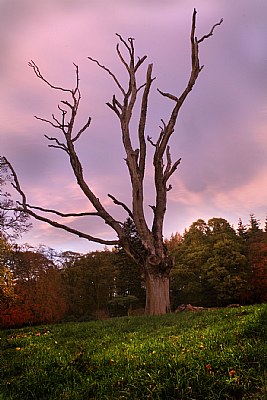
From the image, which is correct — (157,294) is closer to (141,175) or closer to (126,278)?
(141,175)

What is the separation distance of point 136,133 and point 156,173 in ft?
10.2

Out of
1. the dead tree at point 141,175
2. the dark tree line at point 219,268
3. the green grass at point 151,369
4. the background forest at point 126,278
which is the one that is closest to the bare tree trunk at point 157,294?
the dead tree at point 141,175

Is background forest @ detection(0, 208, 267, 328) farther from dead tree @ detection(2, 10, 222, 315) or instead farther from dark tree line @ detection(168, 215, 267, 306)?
dead tree @ detection(2, 10, 222, 315)

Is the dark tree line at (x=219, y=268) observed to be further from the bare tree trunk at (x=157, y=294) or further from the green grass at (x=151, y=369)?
the green grass at (x=151, y=369)

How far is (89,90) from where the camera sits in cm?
2072

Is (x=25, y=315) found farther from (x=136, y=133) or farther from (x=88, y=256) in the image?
(x=136, y=133)

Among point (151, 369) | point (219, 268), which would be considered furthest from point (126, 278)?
point (151, 369)

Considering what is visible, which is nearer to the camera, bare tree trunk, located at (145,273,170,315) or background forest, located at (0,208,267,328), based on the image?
bare tree trunk, located at (145,273,170,315)

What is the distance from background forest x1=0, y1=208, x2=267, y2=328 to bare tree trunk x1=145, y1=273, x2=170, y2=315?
16.5 meters

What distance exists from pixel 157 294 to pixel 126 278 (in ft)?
79.0

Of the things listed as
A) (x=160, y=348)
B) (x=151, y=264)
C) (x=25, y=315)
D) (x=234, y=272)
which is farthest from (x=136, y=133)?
(x=234, y=272)

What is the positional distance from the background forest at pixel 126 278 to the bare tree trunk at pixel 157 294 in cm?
1647

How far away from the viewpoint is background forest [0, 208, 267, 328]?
34812 mm

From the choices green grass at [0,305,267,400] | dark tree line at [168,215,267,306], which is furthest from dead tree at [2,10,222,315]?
dark tree line at [168,215,267,306]
